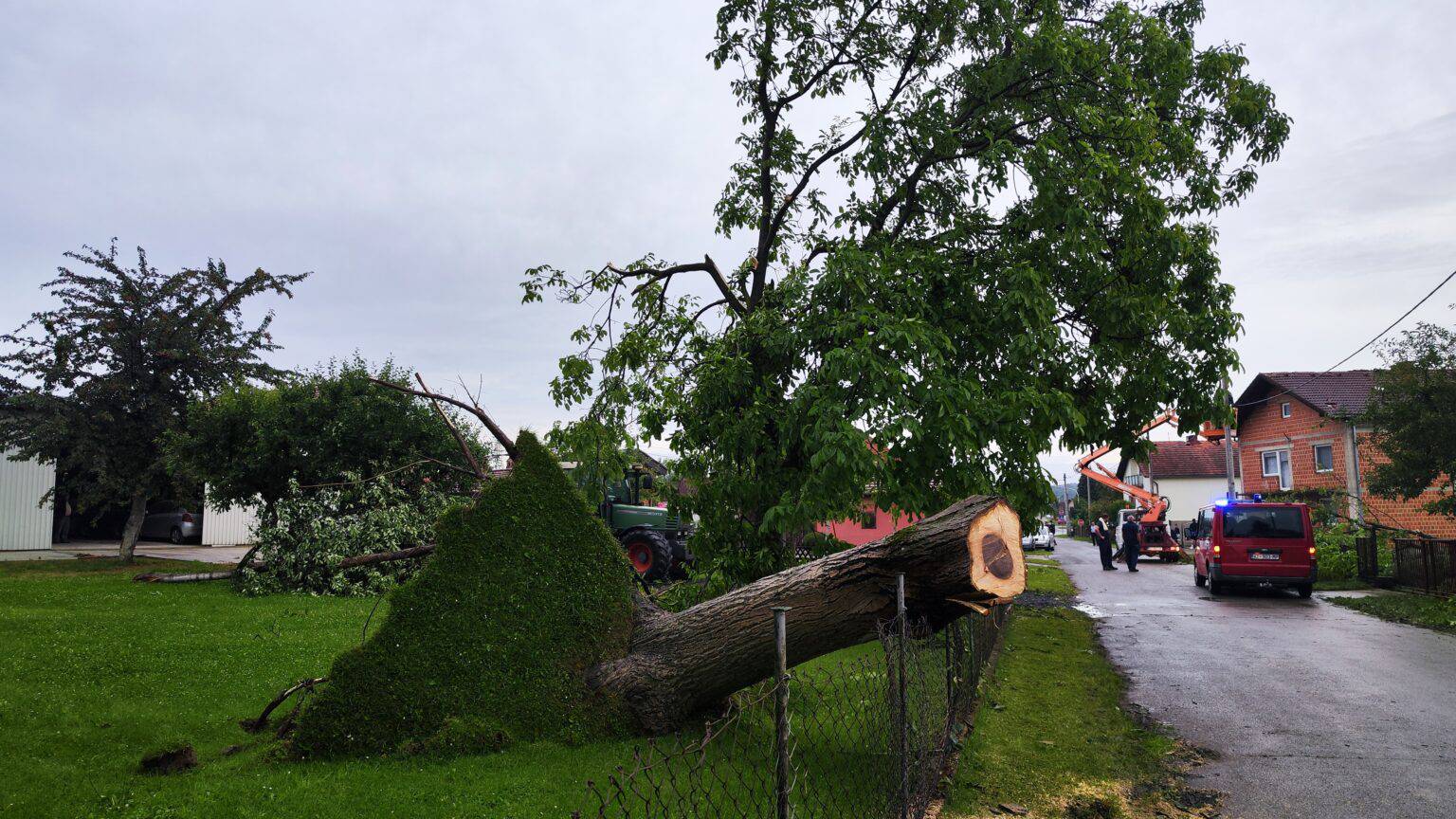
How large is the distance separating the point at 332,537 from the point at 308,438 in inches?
97.9

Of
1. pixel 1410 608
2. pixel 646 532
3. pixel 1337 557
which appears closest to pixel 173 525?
pixel 646 532

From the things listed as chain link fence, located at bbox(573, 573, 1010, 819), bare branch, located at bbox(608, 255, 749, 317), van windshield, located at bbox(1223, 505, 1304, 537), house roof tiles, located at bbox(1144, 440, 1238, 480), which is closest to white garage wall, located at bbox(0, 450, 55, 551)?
bare branch, located at bbox(608, 255, 749, 317)

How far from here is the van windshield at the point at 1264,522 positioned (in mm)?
17375

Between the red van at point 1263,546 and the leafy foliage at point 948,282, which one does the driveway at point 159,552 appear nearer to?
the leafy foliage at point 948,282

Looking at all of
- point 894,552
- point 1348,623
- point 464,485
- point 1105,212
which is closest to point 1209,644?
point 1348,623

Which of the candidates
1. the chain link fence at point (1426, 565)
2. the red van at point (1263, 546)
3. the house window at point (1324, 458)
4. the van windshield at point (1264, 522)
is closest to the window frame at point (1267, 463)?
the house window at point (1324, 458)

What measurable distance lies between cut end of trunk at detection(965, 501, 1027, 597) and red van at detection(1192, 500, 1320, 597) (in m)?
15.4

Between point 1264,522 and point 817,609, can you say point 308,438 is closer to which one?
point 817,609

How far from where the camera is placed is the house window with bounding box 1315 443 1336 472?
31.2 metres

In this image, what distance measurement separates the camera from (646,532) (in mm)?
17875

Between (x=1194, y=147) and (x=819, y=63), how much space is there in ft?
15.4

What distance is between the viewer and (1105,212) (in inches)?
416

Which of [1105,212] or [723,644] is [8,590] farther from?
[1105,212]

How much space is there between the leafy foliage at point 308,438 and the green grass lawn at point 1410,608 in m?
15.9
